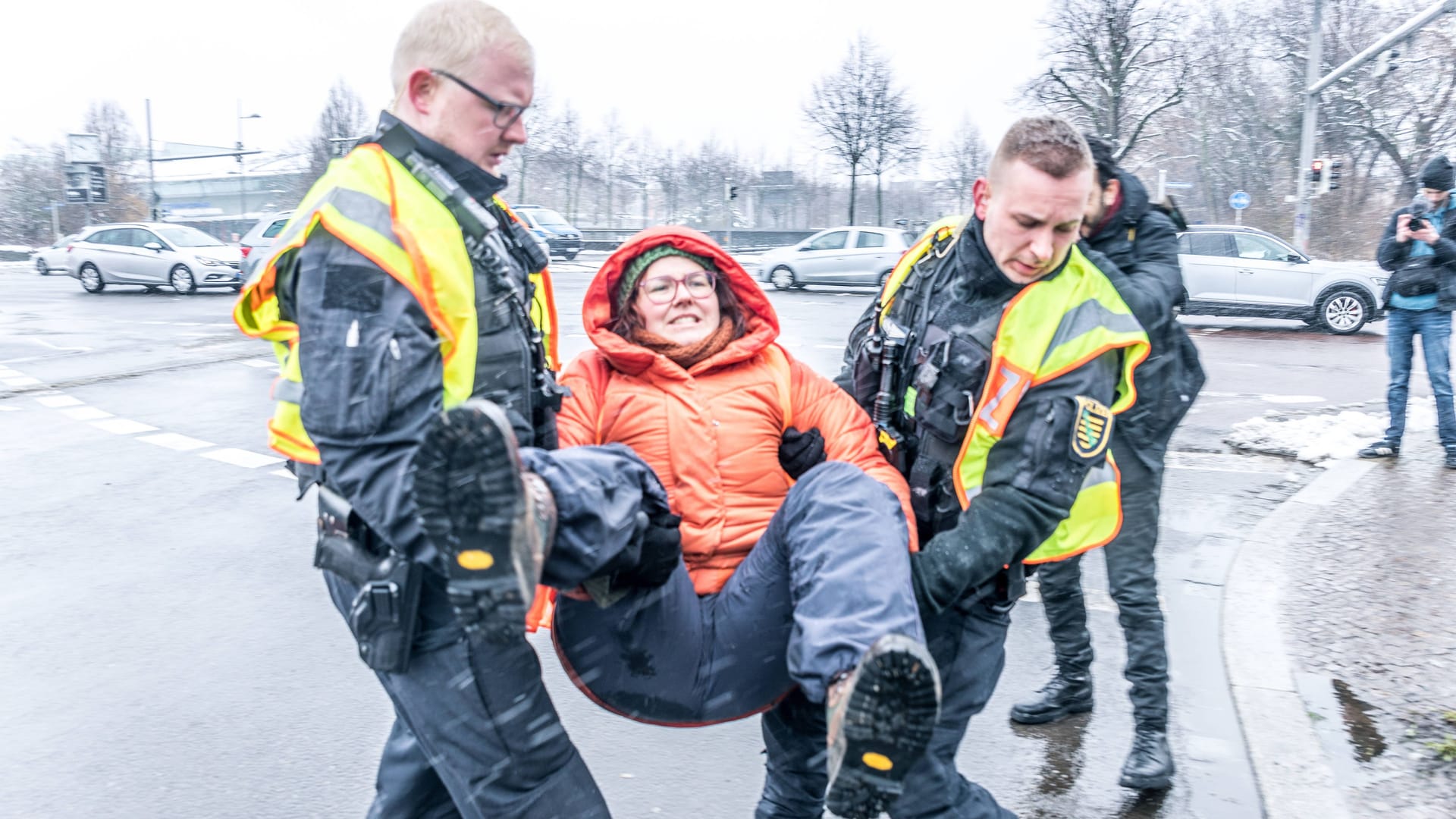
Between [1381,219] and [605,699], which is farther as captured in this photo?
[1381,219]

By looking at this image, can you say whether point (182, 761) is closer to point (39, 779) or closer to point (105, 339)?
point (39, 779)

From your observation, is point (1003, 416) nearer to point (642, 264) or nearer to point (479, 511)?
point (642, 264)

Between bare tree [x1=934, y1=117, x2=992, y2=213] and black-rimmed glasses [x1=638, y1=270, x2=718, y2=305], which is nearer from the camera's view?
black-rimmed glasses [x1=638, y1=270, x2=718, y2=305]

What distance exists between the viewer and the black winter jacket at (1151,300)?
11.2 ft

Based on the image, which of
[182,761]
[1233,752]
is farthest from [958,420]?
[182,761]

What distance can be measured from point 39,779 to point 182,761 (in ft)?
1.35

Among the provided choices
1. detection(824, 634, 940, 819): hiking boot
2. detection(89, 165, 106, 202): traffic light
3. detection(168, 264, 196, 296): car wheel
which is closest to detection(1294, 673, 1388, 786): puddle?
detection(824, 634, 940, 819): hiking boot

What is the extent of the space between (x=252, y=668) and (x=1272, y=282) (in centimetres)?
1628

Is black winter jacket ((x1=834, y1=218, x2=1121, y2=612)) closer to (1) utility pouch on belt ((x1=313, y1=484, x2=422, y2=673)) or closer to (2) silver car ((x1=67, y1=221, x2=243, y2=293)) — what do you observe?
(1) utility pouch on belt ((x1=313, y1=484, x2=422, y2=673))

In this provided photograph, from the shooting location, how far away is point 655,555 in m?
2.12

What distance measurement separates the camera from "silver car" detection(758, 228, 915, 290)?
915 inches

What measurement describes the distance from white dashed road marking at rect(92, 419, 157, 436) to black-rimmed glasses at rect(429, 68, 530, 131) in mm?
8181

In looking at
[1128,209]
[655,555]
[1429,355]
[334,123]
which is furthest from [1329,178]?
[334,123]

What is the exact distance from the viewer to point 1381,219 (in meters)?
37.4
